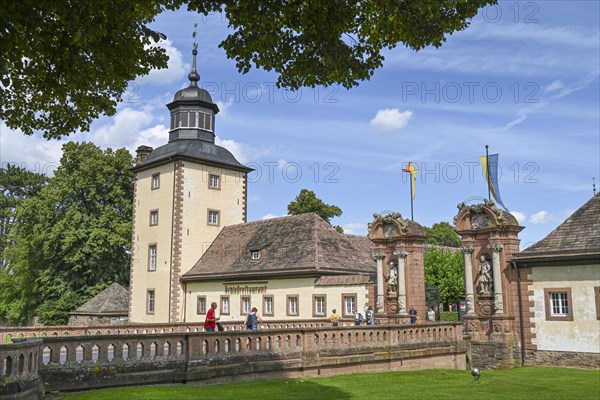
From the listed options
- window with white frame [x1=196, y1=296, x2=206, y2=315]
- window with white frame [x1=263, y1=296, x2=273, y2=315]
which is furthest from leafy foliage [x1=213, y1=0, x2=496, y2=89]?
window with white frame [x1=196, y1=296, x2=206, y2=315]

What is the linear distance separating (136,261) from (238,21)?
107ft

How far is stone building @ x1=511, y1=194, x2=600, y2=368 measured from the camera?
68.8 feet

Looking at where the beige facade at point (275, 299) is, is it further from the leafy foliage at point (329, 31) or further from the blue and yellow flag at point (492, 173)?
the leafy foliage at point (329, 31)

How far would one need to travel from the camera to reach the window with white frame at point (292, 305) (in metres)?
30.3

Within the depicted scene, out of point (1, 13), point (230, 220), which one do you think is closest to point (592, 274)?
point (1, 13)

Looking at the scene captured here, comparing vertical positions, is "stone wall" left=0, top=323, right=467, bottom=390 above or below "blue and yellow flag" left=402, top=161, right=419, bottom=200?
below

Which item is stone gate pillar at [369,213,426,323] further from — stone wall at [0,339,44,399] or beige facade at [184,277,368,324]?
stone wall at [0,339,44,399]

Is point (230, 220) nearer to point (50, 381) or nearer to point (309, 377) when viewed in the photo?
point (309, 377)

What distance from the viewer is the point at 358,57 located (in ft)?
33.2

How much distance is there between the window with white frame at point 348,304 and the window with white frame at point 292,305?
335cm

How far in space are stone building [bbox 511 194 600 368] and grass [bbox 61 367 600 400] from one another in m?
2.84

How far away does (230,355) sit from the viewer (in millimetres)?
14125

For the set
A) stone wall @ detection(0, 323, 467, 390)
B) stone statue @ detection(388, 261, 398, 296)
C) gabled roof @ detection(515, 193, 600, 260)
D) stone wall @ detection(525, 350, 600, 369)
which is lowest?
stone wall @ detection(525, 350, 600, 369)

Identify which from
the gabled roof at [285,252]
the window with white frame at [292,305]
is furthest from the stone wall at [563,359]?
the window with white frame at [292,305]
